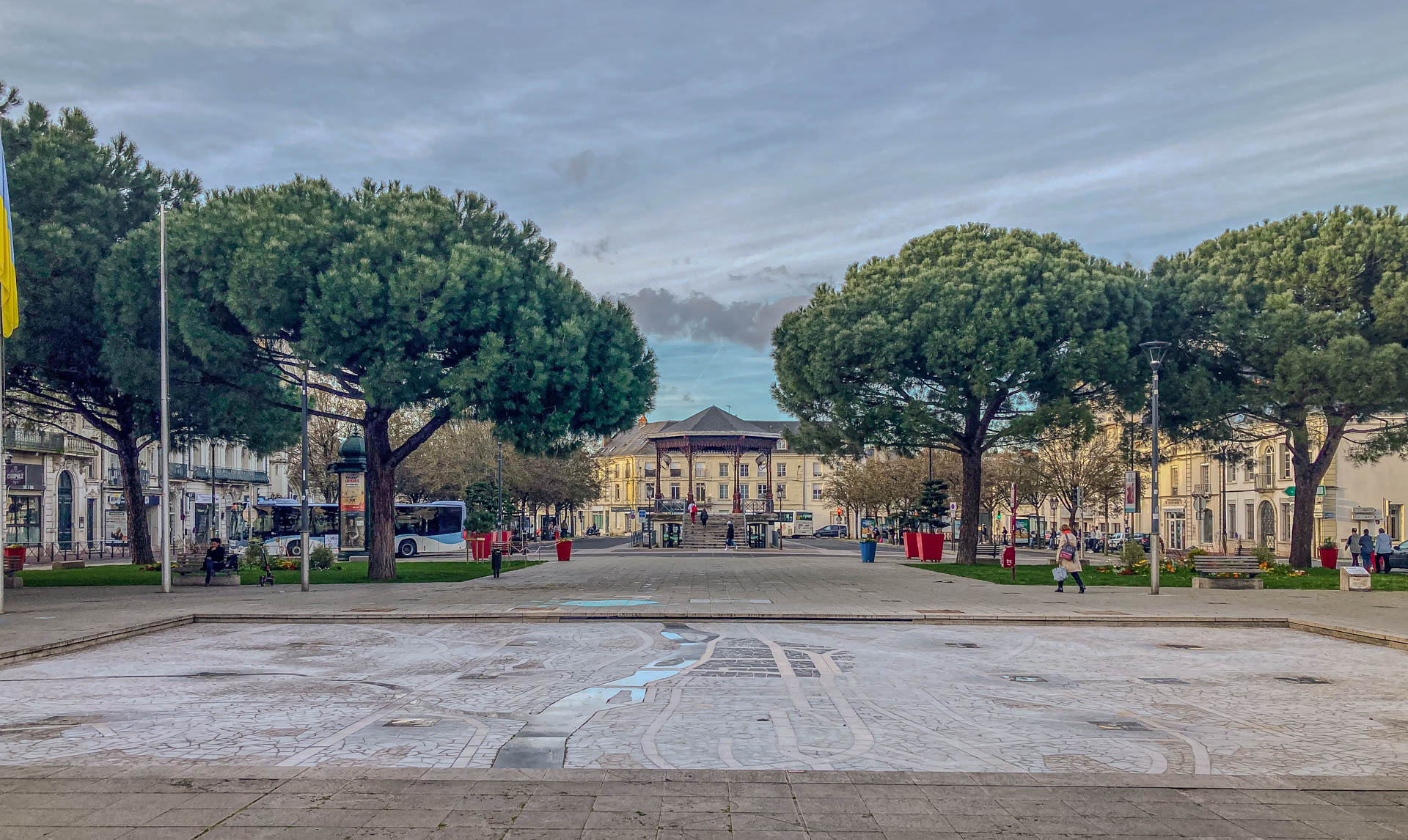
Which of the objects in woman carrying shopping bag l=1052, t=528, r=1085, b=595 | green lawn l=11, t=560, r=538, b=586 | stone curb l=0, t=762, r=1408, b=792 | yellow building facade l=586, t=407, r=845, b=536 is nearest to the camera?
stone curb l=0, t=762, r=1408, b=792

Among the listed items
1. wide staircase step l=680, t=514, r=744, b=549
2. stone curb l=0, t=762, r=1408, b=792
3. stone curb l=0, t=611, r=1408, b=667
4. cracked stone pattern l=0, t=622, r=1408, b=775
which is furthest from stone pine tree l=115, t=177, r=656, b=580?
wide staircase step l=680, t=514, r=744, b=549

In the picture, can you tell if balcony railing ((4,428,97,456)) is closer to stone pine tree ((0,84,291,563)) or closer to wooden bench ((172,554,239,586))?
stone pine tree ((0,84,291,563))

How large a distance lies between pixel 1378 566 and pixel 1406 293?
1039cm

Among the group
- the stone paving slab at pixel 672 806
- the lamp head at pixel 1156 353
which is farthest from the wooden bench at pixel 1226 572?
the stone paving slab at pixel 672 806

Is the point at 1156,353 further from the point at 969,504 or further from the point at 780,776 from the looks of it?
the point at 780,776

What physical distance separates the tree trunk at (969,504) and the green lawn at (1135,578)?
1262mm

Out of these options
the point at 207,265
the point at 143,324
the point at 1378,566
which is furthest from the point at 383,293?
the point at 1378,566

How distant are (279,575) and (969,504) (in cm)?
2299

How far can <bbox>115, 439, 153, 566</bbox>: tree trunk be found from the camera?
120ft

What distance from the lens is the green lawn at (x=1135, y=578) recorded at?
3081cm

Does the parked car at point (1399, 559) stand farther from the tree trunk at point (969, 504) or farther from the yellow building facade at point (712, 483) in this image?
the yellow building facade at point (712, 483)

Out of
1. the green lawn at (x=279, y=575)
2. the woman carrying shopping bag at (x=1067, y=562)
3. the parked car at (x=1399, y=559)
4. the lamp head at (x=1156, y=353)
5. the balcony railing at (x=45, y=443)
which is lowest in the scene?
the parked car at (x=1399, y=559)

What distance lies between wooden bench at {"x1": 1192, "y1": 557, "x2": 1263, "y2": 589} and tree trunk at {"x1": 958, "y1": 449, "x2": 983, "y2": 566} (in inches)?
393

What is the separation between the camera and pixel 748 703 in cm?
1111
